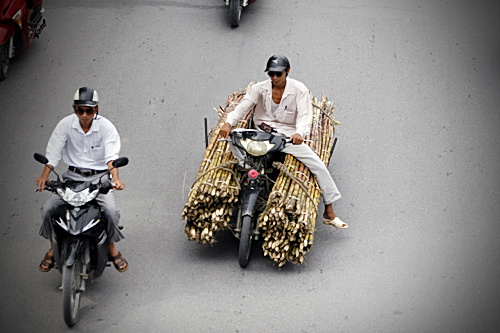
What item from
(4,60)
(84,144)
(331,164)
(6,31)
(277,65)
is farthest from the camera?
(4,60)

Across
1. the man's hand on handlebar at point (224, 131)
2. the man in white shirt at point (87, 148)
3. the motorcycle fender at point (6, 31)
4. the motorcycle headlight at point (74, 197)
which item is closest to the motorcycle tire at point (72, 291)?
the man in white shirt at point (87, 148)

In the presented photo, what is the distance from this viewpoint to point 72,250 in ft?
20.7

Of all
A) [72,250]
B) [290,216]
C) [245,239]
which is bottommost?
[72,250]

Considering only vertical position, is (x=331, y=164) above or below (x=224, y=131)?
below

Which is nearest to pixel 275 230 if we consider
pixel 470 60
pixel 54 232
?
pixel 54 232

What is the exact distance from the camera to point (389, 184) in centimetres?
884

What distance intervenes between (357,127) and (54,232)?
477 cm

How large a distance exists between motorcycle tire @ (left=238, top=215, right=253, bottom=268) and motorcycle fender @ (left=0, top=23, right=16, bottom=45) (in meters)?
4.56

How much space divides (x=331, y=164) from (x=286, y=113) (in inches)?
59.7

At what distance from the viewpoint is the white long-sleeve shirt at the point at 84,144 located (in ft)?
22.3

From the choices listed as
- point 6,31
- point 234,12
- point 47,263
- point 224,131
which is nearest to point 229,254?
point 224,131

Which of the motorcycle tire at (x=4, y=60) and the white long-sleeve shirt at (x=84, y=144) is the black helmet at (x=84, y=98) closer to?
the white long-sleeve shirt at (x=84, y=144)

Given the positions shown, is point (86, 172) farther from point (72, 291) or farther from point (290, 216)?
point (290, 216)

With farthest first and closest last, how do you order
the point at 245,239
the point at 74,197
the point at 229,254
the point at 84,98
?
the point at 229,254 < the point at 245,239 < the point at 84,98 < the point at 74,197
